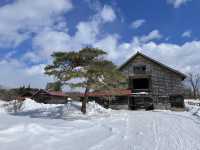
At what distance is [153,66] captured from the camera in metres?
43.5

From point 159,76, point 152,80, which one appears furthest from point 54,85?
point 159,76

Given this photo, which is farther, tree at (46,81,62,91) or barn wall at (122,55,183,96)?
barn wall at (122,55,183,96)

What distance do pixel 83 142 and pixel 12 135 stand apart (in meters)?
2.79

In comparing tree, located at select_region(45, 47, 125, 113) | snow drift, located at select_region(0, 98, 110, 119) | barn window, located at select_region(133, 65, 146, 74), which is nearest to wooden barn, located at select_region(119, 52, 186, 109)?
barn window, located at select_region(133, 65, 146, 74)

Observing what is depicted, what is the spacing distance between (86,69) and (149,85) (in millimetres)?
18802

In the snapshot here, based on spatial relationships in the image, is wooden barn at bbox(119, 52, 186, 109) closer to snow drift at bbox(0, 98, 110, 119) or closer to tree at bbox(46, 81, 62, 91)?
snow drift at bbox(0, 98, 110, 119)

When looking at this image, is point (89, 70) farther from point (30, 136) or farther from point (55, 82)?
point (30, 136)

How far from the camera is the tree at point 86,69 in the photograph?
26.7 metres

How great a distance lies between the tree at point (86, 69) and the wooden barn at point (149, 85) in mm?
14469

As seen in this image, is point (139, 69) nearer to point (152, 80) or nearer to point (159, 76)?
point (152, 80)

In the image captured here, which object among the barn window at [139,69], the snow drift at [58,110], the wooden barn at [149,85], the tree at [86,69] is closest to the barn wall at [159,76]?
the wooden barn at [149,85]

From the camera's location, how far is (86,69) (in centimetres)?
2673

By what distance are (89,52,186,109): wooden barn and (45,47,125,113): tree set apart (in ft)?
47.5

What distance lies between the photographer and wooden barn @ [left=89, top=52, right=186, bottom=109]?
141 ft
